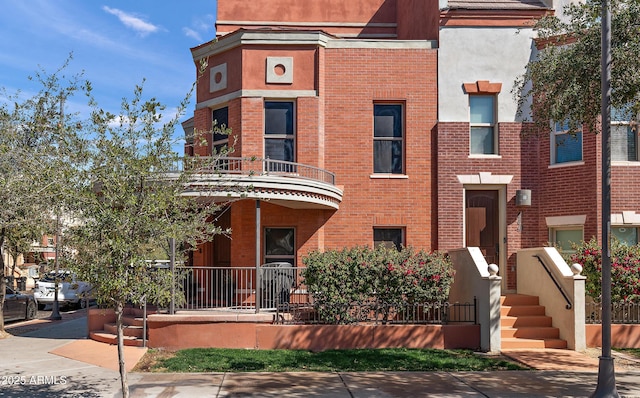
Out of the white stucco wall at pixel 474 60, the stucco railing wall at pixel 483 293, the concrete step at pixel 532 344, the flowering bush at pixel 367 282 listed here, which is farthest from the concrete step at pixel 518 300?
the white stucco wall at pixel 474 60

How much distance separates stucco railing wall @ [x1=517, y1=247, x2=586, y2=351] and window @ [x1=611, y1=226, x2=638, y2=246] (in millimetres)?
2405

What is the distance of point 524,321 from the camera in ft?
42.9

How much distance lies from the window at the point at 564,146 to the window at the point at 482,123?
60.2 inches

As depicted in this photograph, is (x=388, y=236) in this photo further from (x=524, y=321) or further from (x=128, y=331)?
(x=128, y=331)

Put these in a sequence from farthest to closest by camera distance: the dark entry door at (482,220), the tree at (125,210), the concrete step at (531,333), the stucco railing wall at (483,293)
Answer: the dark entry door at (482,220) → the concrete step at (531,333) → the stucco railing wall at (483,293) → the tree at (125,210)

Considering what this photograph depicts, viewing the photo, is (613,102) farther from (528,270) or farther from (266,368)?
(266,368)

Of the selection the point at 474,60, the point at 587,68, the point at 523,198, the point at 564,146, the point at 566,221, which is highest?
the point at 474,60

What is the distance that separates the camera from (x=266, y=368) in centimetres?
1065

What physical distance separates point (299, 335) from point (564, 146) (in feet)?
27.8

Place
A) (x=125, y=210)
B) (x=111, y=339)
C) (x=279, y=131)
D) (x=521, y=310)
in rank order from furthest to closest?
(x=279, y=131), (x=521, y=310), (x=111, y=339), (x=125, y=210)

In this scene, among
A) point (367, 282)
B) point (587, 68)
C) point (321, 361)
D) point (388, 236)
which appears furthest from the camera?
point (388, 236)

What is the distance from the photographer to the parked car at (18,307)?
61.4ft

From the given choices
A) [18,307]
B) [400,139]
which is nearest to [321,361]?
[400,139]

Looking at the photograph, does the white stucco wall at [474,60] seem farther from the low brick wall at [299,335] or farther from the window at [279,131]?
the low brick wall at [299,335]
